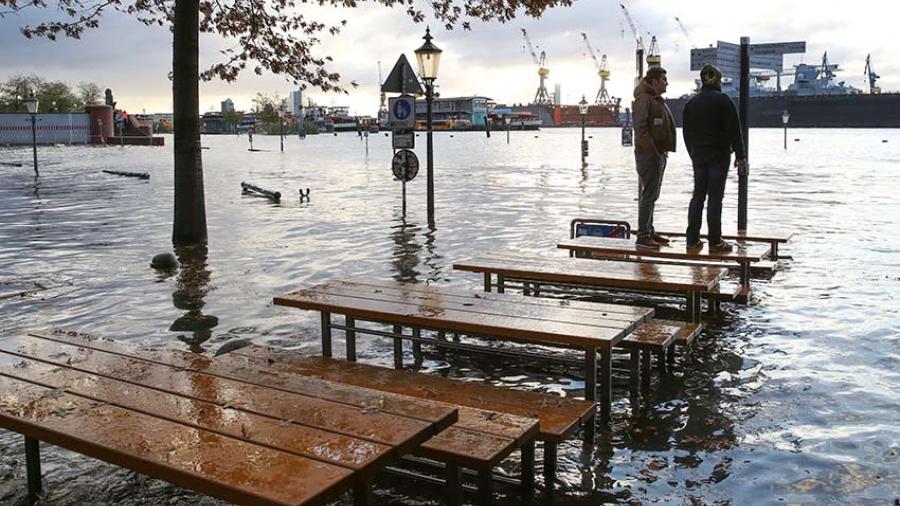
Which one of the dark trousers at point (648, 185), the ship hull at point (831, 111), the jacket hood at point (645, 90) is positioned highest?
the ship hull at point (831, 111)

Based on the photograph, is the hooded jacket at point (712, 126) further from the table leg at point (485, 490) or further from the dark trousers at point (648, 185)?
the table leg at point (485, 490)

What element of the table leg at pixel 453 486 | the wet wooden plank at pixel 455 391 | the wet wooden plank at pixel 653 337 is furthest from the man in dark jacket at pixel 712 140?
the table leg at pixel 453 486

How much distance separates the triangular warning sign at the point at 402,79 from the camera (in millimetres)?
14836

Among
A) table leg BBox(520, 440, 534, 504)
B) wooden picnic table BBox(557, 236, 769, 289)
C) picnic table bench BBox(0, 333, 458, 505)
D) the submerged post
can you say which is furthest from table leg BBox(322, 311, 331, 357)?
the submerged post

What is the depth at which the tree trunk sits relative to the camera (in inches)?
490

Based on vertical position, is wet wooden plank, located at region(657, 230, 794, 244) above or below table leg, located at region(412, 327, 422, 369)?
above

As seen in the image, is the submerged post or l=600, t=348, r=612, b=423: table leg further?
the submerged post

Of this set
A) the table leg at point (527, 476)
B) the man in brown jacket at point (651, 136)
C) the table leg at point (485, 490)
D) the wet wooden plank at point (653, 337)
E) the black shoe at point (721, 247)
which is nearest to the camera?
the table leg at point (485, 490)

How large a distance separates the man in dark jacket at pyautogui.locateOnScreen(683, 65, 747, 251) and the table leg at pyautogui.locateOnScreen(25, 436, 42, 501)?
621 centimetres

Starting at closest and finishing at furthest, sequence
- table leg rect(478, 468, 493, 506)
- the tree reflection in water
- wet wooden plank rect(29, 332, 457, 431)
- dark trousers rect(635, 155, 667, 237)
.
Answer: wet wooden plank rect(29, 332, 457, 431) < table leg rect(478, 468, 493, 506) < the tree reflection in water < dark trousers rect(635, 155, 667, 237)

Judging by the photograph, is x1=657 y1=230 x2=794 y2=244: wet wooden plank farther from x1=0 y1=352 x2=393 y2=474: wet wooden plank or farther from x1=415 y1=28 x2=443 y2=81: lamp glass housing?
x1=0 y1=352 x2=393 y2=474: wet wooden plank

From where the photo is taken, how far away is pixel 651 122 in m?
8.95

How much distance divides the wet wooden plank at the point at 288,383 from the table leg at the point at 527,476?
33.6 inches

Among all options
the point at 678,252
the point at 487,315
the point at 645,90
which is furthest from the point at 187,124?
the point at 487,315
